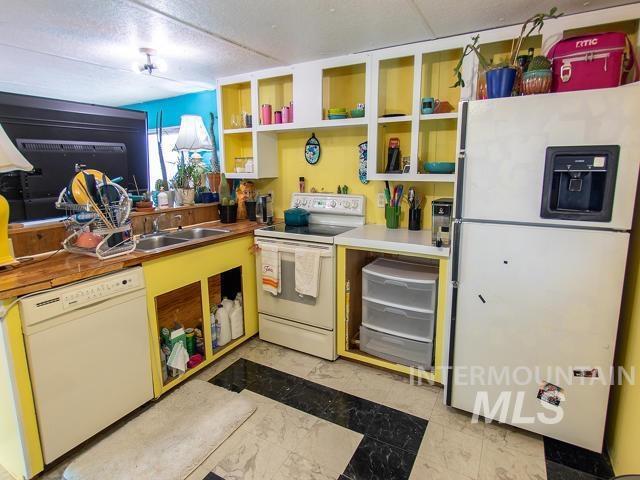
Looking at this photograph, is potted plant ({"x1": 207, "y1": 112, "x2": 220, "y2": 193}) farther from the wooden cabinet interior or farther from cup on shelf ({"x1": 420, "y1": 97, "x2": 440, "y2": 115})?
cup on shelf ({"x1": 420, "y1": 97, "x2": 440, "y2": 115})

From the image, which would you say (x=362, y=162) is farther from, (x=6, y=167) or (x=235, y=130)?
(x=6, y=167)

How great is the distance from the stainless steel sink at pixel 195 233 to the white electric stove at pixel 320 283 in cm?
32

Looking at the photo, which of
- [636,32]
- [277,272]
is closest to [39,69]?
[277,272]

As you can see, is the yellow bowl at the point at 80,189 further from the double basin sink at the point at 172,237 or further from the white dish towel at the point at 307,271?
the white dish towel at the point at 307,271

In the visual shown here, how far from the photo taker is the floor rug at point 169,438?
1.71 metres

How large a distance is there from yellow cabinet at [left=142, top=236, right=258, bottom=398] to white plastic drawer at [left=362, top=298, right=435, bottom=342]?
98 cm

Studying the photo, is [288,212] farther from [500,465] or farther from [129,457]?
[500,465]

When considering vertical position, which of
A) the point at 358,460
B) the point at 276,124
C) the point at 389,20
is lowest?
the point at 358,460

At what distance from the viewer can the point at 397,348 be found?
2.47 metres

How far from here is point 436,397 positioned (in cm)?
225

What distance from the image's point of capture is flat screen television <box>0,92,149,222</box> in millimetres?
1618

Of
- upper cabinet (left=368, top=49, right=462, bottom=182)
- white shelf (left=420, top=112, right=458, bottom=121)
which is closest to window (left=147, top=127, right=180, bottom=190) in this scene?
upper cabinet (left=368, top=49, right=462, bottom=182)

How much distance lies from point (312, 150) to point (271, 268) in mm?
1113

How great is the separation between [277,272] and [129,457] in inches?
54.6
